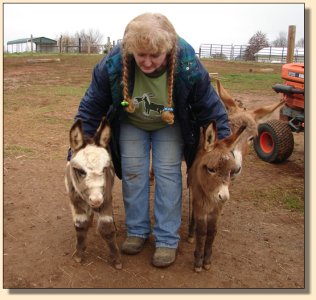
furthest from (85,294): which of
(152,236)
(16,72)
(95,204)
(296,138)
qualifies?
(16,72)

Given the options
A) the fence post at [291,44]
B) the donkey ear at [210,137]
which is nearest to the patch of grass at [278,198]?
the donkey ear at [210,137]

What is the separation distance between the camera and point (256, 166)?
6.59 meters

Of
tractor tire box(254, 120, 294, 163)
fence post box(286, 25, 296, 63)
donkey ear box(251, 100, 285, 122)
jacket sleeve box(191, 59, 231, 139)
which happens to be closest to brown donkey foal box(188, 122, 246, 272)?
jacket sleeve box(191, 59, 231, 139)

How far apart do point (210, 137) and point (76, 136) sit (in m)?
1.08

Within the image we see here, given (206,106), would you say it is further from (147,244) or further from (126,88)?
(147,244)

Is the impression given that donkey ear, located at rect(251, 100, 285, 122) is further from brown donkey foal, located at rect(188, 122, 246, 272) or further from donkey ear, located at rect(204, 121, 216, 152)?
donkey ear, located at rect(204, 121, 216, 152)

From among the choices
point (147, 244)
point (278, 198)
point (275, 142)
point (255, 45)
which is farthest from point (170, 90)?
point (255, 45)

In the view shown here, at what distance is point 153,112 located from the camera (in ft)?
11.2

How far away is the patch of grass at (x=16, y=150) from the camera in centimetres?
634

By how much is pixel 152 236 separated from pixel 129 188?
0.67 metres

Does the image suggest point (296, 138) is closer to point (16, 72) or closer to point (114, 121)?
point (114, 121)

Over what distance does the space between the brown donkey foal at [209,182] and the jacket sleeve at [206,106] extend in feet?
0.52

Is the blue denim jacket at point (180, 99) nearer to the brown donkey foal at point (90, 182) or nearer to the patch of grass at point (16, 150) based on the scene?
the brown donkey foal at point (90, 182)

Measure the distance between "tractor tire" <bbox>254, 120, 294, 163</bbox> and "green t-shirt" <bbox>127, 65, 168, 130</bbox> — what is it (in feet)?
11.5
